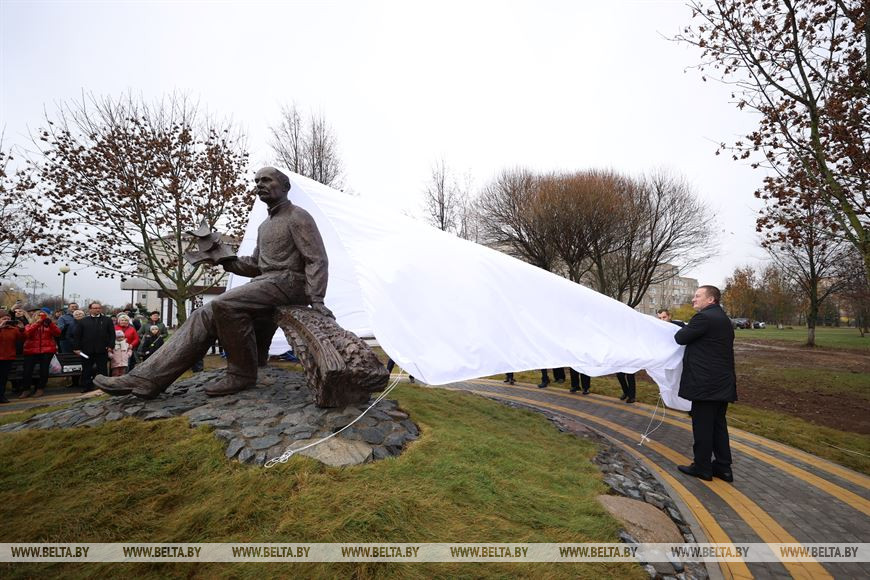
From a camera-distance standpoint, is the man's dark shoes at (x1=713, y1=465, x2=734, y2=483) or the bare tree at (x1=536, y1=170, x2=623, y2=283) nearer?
the man's dark shoes at (x1=713, y1=465, x2=734, y2=483)

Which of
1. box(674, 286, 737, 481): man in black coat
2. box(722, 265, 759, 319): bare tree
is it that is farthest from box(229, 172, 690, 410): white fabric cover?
box(722, 265, 759, 319): bare tree

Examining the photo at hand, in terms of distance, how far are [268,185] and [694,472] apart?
6276 mm

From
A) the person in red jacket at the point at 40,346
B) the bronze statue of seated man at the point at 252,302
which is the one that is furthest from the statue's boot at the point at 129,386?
the person in red jacket at the point at 40,346

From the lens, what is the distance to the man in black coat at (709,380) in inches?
169

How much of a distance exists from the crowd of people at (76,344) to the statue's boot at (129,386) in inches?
180

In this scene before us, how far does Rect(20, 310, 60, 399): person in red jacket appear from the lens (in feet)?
26.2

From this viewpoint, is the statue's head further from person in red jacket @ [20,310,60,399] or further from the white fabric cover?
person in red jacket @ [20,310,60,399]

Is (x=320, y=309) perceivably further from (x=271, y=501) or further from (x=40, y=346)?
(x=40, y=346)

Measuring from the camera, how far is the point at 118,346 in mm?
8695

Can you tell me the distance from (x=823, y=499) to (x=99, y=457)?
280 inches

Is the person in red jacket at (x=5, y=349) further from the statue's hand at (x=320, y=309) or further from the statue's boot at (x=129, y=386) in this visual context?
the statue's hand at (x=320, y=309)

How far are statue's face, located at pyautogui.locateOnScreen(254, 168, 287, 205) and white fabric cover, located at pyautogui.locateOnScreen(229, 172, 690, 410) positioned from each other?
1.54 ft

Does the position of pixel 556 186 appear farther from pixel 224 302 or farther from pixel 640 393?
pixel 224 302

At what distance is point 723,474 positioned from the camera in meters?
4.45
